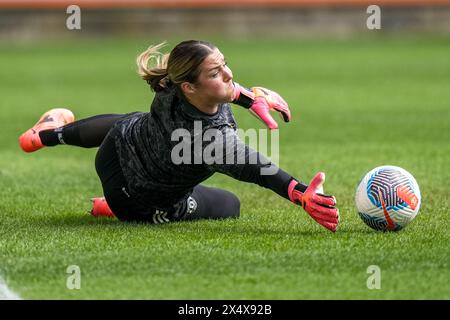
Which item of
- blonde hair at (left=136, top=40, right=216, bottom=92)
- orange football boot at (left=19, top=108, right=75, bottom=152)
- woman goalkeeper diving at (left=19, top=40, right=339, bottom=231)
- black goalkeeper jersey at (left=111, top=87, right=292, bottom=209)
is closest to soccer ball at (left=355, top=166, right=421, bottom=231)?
woman goalkeeper diving at (left=19, top=40, right=339, bottom=231)

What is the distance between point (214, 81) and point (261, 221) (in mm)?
1272

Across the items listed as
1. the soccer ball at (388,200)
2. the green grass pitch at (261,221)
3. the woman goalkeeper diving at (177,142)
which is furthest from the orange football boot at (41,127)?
the soccer ball at (388,200)

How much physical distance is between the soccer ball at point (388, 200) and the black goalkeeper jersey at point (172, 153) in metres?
0.64

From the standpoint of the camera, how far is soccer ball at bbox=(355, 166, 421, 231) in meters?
6.63

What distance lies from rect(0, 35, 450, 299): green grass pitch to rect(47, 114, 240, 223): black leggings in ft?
0.39

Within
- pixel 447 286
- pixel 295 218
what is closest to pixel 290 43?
pixel 295 218

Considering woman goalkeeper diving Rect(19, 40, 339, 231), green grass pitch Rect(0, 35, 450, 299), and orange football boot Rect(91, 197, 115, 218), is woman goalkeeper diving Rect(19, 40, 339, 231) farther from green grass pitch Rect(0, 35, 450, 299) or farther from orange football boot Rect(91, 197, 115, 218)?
green grass pitch Rect(0, 35, 450, 299)

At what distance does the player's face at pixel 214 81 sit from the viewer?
6.44 meters

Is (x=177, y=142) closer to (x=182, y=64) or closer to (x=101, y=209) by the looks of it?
(x=182, y=64)

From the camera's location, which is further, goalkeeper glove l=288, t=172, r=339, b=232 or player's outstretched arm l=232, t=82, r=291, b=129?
player's outstretched arm l=232, t=82, r=291, b=129

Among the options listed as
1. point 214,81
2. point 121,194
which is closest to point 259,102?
point 214,81

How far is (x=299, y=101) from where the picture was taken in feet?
53.1

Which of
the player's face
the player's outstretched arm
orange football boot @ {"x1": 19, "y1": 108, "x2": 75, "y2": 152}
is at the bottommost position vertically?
orange football boot @ {"x1": 19, "y1": 108, "x2": 75, "y2": 152}
